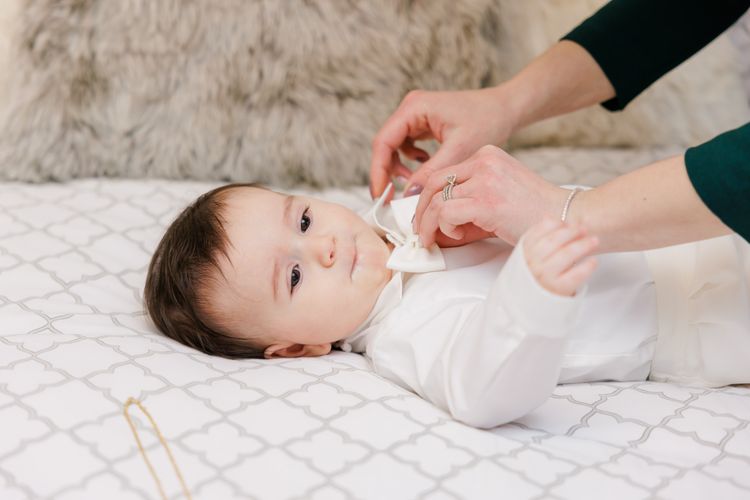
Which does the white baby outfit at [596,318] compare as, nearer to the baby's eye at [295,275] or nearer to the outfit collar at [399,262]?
the outfit collar at [399,262]

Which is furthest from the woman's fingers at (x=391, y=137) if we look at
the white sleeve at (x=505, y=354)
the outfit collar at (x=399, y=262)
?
the white sleeve at (x=505, y=354)

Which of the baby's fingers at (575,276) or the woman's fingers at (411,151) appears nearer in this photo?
the baby's fingers at (575,276)

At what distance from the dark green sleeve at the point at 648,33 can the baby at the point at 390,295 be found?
1.26 feet

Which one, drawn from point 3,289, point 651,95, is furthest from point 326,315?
point 651,95

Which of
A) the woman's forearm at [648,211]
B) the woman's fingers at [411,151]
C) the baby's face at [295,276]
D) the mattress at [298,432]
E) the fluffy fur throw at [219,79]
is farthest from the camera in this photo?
the fluffy fur throw at [219,79]

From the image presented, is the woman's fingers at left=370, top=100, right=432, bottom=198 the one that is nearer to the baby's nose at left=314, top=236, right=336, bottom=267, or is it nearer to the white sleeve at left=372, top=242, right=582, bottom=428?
the baby's nose at left=314, top=236, right=336, bottom=267

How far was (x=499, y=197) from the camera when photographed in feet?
3.54

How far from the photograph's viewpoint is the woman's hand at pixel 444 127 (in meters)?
1.40

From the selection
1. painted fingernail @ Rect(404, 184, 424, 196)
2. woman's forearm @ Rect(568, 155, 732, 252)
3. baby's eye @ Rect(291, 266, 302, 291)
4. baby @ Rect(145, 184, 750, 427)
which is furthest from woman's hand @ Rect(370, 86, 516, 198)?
woman's forearm @ Rect(568, 155, 732, 252)

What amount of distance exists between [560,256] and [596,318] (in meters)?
0.33

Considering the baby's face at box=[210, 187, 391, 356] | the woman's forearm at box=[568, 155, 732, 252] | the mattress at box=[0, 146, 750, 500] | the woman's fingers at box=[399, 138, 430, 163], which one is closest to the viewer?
the mattress at box=[0, 146, 750, 500]

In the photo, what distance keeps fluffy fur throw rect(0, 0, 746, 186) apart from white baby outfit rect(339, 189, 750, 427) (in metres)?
0.51

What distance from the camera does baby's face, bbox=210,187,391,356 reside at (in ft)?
4.11

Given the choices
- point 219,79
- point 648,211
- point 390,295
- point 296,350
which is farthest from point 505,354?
point 219,79
